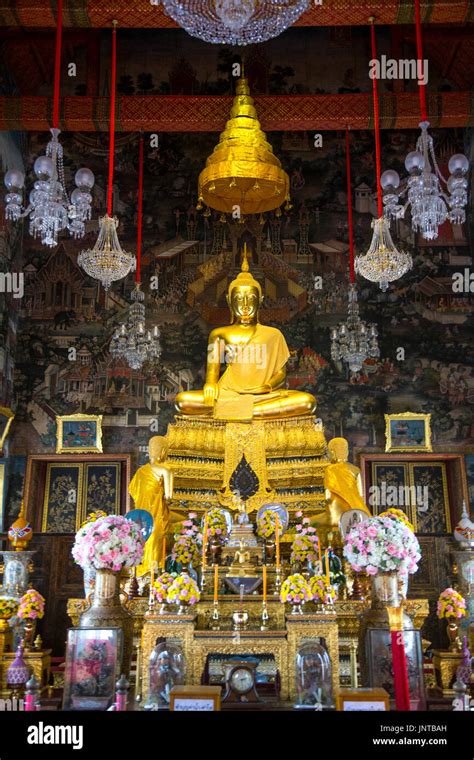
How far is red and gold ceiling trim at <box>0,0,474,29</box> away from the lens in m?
7.08

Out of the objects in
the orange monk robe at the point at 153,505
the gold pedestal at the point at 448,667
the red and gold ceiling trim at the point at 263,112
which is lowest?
the gold pedestal at the point at 448,667

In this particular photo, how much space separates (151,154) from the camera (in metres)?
10.3

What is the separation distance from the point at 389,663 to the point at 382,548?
722 mm

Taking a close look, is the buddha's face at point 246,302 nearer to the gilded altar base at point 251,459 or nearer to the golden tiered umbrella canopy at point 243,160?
the golden tiered umbrella canopy at point 243,160

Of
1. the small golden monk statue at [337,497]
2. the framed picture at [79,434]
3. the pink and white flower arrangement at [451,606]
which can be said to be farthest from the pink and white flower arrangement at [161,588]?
the framed picture at [79,434]

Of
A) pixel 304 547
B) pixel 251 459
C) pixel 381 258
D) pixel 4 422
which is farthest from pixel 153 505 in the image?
pixel 381 258

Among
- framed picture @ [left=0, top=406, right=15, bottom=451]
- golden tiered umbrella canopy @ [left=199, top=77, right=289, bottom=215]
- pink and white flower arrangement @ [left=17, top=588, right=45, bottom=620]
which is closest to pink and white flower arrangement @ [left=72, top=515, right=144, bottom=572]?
pink and white flower arrangement @ [left=17, top=588, right=45, bottom=620]

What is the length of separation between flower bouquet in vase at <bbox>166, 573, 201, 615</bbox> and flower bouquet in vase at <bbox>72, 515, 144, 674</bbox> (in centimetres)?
34

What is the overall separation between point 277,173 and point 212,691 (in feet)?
20.2

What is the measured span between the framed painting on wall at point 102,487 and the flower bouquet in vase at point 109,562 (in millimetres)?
3909

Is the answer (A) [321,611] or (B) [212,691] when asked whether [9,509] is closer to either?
(A) [321,611]

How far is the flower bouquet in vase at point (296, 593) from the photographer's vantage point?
5.01m

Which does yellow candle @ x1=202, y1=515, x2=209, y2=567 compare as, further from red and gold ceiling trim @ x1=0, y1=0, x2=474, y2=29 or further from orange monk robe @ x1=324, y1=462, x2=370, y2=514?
red and gold ceiling trim @ x1=0, y1=0, x2=474, y2=29
